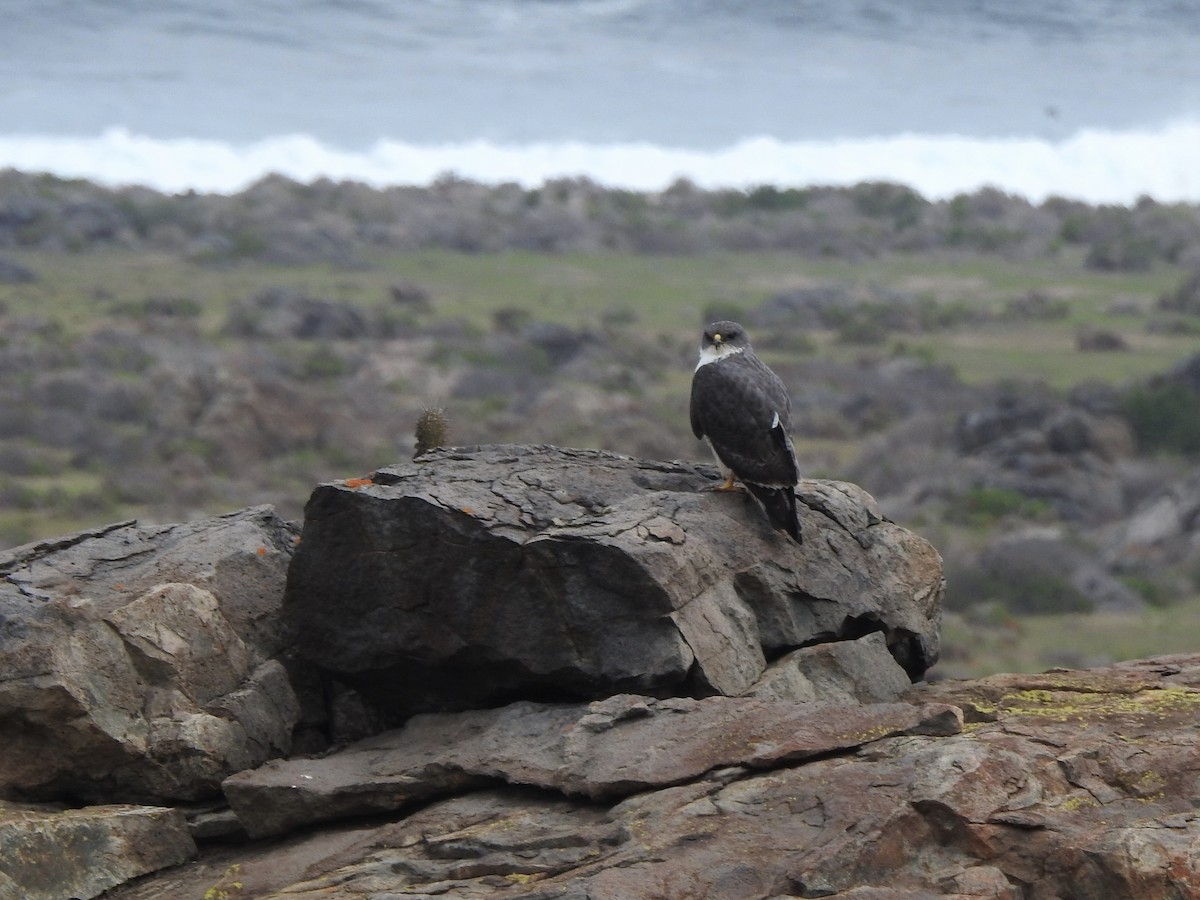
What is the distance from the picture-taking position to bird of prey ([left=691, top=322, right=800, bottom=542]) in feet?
28.5

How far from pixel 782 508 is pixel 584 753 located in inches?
84.4

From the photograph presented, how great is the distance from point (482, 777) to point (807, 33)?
13369cm

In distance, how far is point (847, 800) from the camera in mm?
6480

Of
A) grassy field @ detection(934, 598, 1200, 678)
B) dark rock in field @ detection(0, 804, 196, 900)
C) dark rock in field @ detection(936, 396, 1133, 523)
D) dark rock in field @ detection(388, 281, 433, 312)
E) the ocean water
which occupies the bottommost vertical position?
grassy field @ detection(934, 598, 1200, 678)

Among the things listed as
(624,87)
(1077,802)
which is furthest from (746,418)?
(624,87)

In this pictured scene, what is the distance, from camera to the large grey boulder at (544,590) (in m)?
7.79

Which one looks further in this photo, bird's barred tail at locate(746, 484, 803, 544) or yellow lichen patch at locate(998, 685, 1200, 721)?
bird's barred tail at locate(746, 484, 803, 544)

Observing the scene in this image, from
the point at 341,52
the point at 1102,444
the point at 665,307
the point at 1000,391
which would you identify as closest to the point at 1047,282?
the point at 665,307

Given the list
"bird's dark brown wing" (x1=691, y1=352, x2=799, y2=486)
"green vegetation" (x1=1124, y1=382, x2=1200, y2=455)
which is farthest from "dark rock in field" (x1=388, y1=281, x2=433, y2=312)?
"bird's dark brown wing" (x1=691, y1=352, x2=799, y2=486)

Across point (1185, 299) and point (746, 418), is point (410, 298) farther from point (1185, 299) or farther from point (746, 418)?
point (746, 418)

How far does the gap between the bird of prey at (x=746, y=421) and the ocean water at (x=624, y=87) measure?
97421mm

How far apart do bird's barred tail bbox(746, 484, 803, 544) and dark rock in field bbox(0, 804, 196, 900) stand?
3.29 meters

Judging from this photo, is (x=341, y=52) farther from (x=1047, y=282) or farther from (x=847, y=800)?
(x=847, y=800)

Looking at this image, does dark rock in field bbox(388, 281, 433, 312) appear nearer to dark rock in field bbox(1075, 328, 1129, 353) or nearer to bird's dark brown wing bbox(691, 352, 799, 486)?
dark rock in field bbox(1075, 328, 1129, 353)
